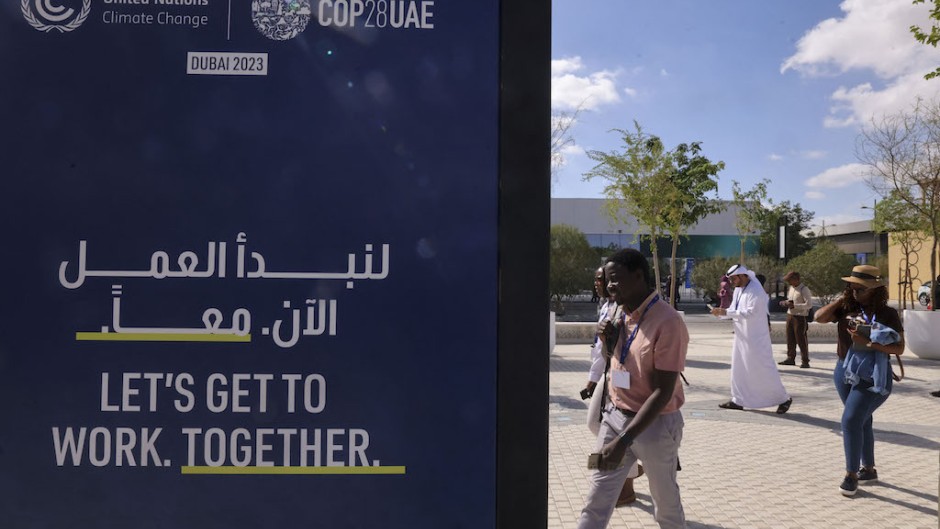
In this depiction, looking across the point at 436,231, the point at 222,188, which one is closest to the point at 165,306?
the point at 222,188

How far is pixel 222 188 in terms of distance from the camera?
1.78 metres

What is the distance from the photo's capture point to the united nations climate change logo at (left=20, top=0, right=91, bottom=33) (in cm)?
178

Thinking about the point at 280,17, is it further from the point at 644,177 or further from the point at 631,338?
the point at 644,177

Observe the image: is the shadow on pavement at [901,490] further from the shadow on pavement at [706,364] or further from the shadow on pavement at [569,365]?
the shadow on pavement at [706,364]

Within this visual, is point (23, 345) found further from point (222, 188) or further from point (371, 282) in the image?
point (371, 282)

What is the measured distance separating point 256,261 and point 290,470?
0.57 metres

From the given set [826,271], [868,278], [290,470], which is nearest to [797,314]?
[868,278]

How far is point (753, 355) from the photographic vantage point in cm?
859

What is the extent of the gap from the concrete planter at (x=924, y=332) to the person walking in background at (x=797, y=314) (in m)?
2.96

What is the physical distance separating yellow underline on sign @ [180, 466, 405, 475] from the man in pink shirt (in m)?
1.74

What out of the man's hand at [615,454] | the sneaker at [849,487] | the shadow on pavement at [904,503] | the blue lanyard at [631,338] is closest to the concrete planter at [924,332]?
the shadow on pavement at [904,503]

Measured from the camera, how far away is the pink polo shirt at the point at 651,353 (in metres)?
3.32

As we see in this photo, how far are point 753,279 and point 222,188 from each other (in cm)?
853

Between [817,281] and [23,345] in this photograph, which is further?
[817,281]
